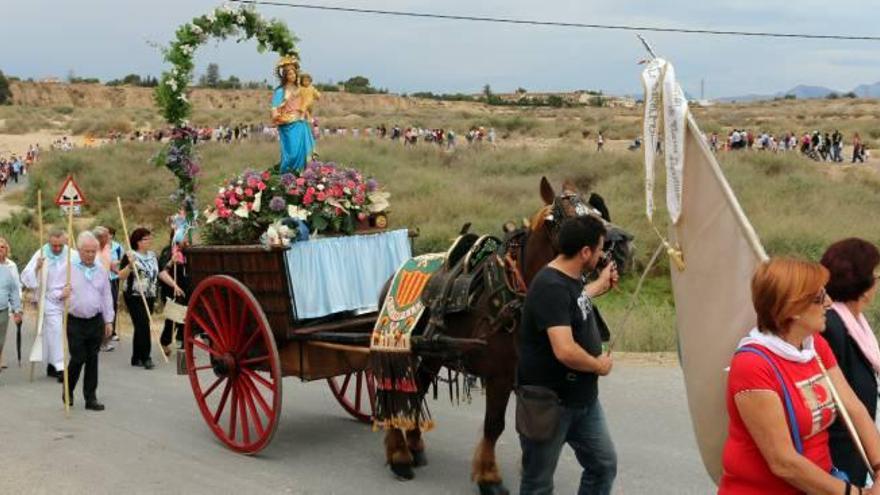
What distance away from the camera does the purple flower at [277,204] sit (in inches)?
299

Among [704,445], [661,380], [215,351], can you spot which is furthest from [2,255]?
[704,445]

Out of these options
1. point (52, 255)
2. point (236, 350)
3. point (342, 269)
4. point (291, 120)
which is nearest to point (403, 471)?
point (342, 269)

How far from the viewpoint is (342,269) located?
25.3 feet

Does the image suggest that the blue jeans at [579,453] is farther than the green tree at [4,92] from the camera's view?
No

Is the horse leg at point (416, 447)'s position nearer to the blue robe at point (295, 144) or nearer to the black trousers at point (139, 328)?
the blue robe at point (295, 144)

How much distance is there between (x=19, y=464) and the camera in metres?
7.28

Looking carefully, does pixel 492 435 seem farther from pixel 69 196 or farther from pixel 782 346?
pixel 69 196

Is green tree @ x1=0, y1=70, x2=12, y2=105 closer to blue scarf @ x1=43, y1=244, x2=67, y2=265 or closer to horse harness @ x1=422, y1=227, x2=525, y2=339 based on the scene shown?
blue scarf @ x1=43, y1=244, x2=67, y2=265

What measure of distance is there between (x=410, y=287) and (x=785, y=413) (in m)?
3.92

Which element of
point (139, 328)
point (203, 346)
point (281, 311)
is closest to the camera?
point (281, 311)

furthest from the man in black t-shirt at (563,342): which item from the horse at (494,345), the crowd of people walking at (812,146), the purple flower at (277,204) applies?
the crowd of people walking at (812,146)

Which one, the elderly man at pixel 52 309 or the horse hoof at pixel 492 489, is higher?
the elderly man at pixel 52 309

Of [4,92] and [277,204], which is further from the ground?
[4,92]

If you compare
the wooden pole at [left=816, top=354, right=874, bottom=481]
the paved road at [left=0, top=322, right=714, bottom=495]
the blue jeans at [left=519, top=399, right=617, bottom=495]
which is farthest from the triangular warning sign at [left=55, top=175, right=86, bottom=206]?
the wooden pole at [left=816, top=354, right=874, bottom=481]
